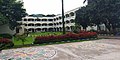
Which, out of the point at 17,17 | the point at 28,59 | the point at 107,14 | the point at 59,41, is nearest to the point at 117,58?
the point at 28,59

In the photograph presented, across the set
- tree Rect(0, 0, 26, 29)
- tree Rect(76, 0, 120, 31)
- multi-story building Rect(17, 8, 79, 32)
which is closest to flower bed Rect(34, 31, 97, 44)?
tree Rect(76, 0, 120, 31)

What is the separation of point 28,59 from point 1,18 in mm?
22295

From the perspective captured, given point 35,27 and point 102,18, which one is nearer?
point 102,18

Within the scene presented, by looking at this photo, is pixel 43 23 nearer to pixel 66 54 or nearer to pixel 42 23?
pixel 42 23

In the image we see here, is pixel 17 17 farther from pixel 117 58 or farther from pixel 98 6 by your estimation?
pixel 117 58

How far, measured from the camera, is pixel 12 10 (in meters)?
41.3

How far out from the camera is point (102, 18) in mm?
35469

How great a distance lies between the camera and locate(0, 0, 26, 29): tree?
3958 centimetres

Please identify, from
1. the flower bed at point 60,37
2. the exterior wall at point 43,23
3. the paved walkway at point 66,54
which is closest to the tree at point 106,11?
the flower bed at point 60,37

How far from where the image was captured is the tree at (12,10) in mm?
39575

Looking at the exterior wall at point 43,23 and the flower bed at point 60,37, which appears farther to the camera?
the exterior wall at point 43,23

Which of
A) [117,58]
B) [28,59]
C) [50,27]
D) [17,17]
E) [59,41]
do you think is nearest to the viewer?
[117,58]

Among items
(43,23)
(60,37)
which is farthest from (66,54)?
(43,23)

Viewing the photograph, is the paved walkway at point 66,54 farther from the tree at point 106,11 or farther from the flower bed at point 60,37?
the tree at point 106,11
